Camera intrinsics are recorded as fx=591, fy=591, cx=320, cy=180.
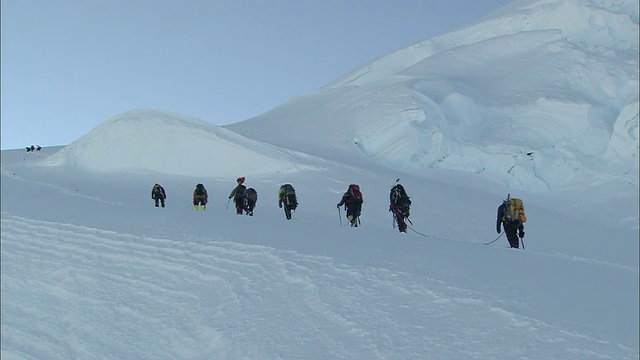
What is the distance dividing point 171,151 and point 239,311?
24341mm

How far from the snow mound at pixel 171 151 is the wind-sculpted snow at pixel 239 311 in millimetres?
19485

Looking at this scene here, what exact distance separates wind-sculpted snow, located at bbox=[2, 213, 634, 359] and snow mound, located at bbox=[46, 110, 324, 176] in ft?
63.9

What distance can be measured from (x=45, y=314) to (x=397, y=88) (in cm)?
3550

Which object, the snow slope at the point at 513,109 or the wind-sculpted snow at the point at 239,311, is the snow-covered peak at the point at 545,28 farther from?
the wind-sculpted snow at the point at 239,311

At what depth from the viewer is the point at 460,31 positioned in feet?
174

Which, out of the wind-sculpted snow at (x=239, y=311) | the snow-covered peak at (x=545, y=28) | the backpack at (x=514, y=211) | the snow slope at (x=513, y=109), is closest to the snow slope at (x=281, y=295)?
the wind-sculpted snow at (x=239, y=311)

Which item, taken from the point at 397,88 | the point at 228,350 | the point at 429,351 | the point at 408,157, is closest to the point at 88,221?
the point at 228,350

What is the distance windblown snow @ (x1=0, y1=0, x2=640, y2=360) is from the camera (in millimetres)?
5918

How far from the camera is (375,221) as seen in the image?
18859 millimetres

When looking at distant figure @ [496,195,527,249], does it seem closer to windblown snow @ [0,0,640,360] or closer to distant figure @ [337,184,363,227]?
windblown snow @ [0,0,640,360]

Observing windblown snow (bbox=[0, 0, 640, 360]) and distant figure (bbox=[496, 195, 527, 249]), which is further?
distant figure (bbox=[496, 195, 527, 249])

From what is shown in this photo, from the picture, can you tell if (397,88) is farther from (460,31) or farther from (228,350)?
(228,350)

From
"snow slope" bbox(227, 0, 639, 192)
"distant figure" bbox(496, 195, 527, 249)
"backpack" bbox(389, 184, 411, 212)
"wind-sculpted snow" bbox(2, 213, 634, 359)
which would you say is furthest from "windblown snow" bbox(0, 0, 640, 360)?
"distant figure" bbox(496, 195, 527, 249)

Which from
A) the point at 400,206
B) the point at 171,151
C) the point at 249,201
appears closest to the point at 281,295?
the point at 400,206
